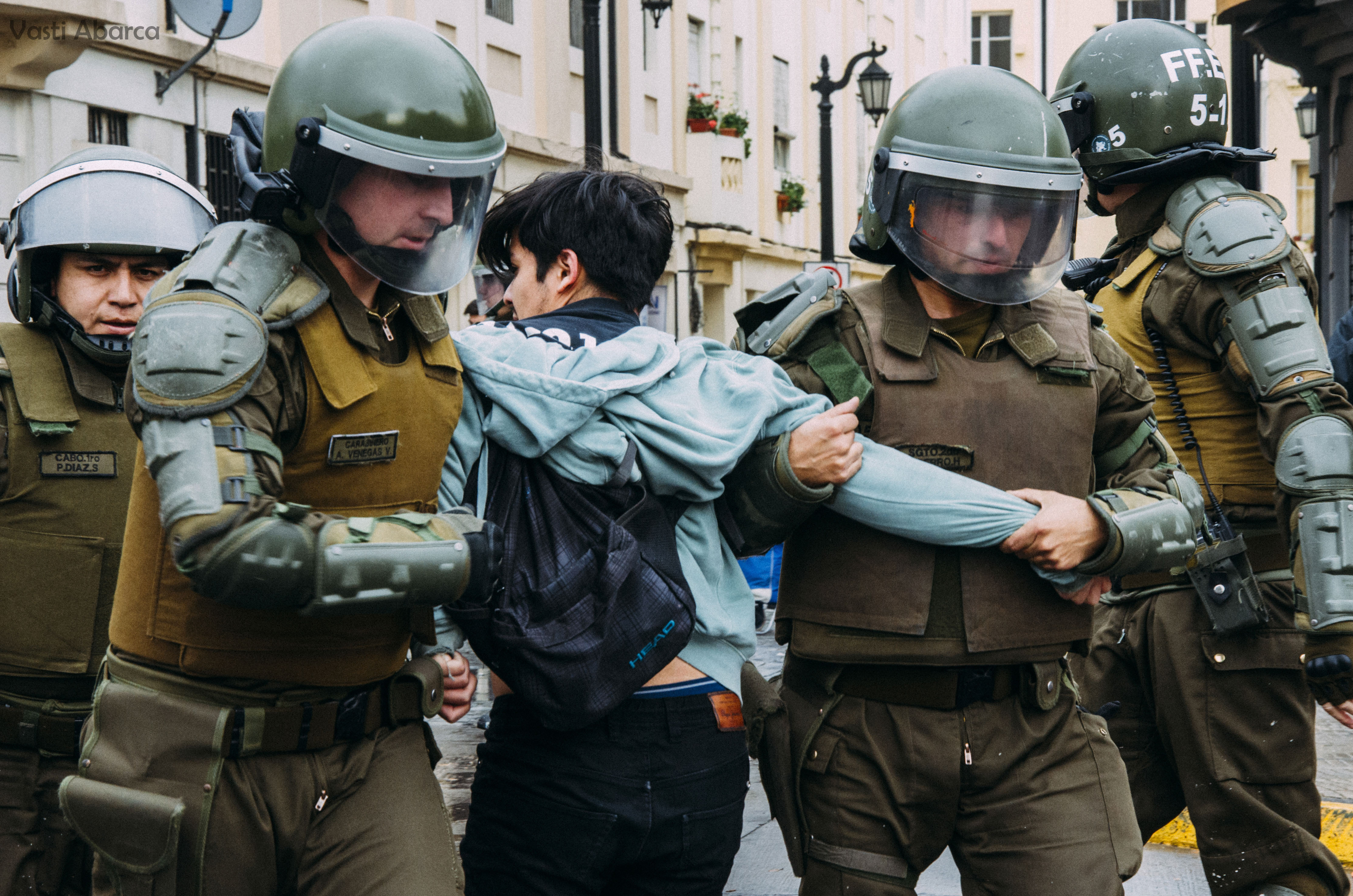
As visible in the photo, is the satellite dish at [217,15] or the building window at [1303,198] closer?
the satellite dish at [217,15]

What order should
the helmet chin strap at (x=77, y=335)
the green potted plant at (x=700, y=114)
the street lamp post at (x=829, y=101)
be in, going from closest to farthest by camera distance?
the helmet chin strap at (x=77, y=335) → the street lamp post at (x=829, y=101) → the green potted plant at (x=700, y=114)

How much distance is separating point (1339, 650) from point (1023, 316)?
1.03 meters

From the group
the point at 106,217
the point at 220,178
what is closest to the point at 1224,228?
the point at 106,217

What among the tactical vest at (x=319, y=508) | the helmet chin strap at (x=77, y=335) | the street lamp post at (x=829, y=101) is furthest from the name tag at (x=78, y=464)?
the street lamp post at (x=829, y=101)

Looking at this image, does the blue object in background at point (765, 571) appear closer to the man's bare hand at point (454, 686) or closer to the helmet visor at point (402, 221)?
the man's bare hand at point (454, 686)

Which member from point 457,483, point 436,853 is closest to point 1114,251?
point 457,483

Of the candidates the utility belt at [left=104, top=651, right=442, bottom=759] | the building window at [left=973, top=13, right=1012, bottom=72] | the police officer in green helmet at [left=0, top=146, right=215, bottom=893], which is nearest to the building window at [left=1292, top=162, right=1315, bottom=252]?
the building window at [left=973, top=13, right=1012, bottom=72]

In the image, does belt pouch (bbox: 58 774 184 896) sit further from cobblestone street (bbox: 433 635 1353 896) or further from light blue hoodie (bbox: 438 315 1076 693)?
cobblestone street (bbox: 433 635 1353 896)

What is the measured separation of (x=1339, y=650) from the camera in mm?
3182

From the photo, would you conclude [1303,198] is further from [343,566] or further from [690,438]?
[343,566]

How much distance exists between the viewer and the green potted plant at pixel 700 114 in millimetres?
21047

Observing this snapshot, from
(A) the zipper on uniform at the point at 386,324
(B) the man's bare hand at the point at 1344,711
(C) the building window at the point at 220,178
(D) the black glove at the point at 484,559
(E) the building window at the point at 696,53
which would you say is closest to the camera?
(D) the black glove at the point at 484,559

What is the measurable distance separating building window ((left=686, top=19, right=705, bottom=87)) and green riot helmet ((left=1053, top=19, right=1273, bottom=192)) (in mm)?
18178

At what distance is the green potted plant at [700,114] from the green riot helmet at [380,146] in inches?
748
